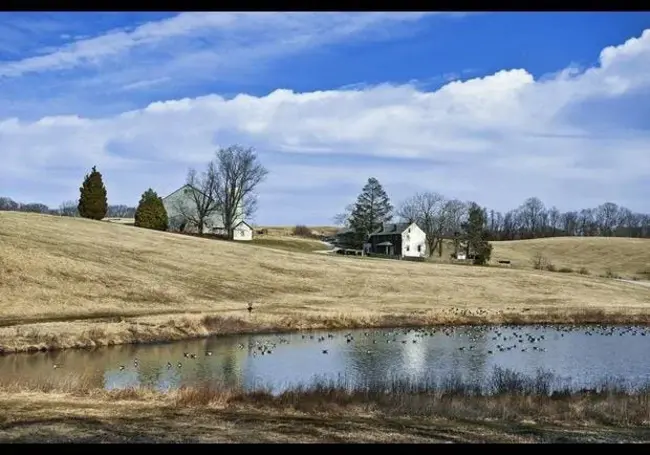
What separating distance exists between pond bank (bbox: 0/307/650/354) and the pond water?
1.02 meters

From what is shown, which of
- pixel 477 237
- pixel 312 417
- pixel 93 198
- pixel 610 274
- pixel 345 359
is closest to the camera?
pixel 312 417

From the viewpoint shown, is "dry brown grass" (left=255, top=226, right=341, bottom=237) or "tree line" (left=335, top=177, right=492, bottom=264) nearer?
"tree line" (left=335, top=177, right=492, bottom=264)

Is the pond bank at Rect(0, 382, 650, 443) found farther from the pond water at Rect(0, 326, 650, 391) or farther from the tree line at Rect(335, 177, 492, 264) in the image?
the tree line at Rect(335, 177, 492, 264)

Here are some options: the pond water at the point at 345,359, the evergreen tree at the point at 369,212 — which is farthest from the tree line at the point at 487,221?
the pond water at the point at 345,359

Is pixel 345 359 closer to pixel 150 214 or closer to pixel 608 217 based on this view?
pixel 150 214

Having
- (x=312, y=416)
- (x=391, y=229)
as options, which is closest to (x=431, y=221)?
(x=391, y=229)

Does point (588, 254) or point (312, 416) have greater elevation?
point (588, 254)

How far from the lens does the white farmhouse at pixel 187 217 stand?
95312 millimetres

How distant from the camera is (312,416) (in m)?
13.0

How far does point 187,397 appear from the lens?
1462cm

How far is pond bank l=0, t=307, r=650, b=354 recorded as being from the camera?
2701cm

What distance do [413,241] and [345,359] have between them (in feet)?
228

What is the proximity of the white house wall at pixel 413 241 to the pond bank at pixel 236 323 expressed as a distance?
48.3 metres

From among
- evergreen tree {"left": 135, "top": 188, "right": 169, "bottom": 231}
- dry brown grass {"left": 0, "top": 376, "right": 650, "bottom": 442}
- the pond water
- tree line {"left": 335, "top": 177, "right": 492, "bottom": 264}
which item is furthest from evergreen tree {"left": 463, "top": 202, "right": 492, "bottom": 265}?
dry brown grass {"left": 0, "top": 376, "right": 650, "bottom": 442}
